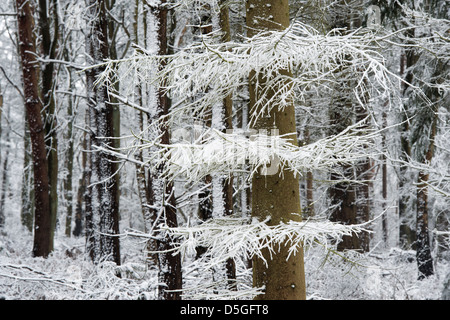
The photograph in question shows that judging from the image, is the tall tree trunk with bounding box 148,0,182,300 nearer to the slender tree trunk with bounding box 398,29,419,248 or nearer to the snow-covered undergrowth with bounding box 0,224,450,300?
the snow-covered undergrowth with bounding box 0,224,450,300

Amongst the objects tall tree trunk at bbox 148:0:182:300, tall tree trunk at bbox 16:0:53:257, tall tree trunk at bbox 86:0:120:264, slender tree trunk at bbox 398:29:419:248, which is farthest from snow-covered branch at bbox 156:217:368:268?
tall tree trunk at bbox 16:0:53:257

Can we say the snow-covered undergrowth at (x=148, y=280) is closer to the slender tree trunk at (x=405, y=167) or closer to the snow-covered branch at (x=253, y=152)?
the snow-covered branch at (x=253, y=152)

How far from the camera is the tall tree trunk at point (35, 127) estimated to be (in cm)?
1089

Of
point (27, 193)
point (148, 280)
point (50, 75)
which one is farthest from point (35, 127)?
point (27, 193)

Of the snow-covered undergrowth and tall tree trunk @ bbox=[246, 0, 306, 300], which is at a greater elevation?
tall tree trunk @ bbox=[246, 0, 306, 300]

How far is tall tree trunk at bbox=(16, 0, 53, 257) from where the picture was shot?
10.9 metres

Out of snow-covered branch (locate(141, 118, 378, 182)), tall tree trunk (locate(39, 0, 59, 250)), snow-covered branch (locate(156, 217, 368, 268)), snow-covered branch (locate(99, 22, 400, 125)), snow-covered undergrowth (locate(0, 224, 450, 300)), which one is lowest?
snow-covered undergrowth (locate(0, 224, 450, 300))

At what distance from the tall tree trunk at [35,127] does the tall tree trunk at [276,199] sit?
28.7 ft

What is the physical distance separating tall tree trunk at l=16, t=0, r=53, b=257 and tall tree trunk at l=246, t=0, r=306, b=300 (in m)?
8.74

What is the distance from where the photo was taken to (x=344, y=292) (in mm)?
9594

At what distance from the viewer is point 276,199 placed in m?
3.94

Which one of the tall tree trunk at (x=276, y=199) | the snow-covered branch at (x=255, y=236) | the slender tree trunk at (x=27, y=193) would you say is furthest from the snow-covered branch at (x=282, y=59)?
the slender tree trunk at (x=27, y=193)

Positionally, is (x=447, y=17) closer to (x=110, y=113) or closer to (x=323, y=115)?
(x=323, y=115)
